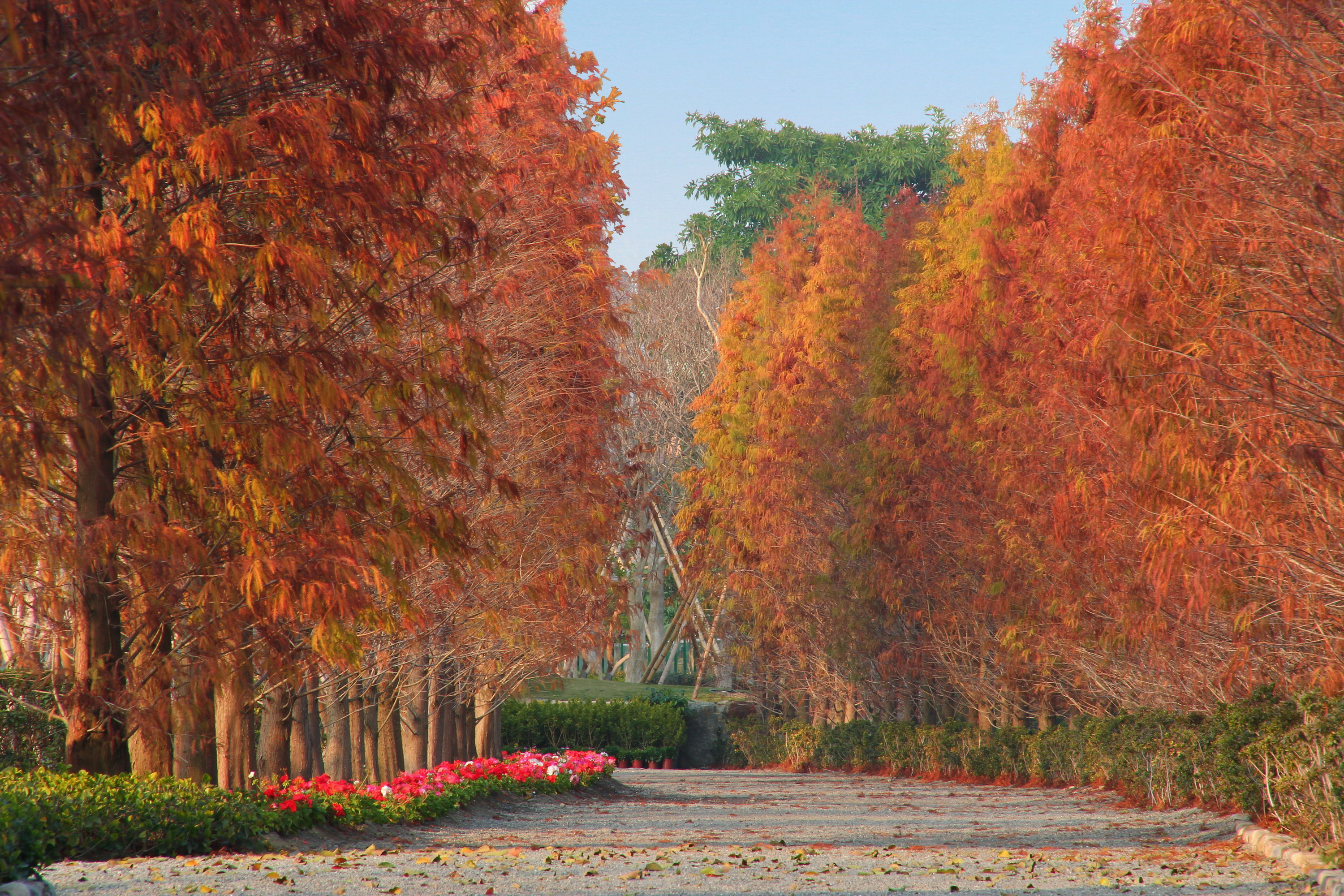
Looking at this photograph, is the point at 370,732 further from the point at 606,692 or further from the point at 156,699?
the point at 606,692

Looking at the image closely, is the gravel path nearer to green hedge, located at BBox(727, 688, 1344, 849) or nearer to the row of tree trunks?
green hedge, located at BBox(727, 688, 1344, 849)

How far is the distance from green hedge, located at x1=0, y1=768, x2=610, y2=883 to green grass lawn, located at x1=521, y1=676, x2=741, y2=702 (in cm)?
2094

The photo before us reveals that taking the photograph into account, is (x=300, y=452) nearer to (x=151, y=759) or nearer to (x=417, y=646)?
(x=151, y=759)

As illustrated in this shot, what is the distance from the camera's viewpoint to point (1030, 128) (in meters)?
17.4

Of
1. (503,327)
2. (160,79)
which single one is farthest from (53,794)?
(503,327)

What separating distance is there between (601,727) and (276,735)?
18.4 m

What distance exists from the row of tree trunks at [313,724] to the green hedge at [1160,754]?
20.2ft

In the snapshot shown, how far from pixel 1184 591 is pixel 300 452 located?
8483 mm

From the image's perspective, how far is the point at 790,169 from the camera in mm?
42531

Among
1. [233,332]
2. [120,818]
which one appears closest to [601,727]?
[120,818]

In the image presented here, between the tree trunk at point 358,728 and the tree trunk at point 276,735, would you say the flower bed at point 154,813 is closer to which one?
the tree trunk at point 276,735

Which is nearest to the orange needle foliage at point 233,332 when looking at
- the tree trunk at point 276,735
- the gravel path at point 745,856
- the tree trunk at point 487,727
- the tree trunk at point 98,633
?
the tree trunk at point 98,633

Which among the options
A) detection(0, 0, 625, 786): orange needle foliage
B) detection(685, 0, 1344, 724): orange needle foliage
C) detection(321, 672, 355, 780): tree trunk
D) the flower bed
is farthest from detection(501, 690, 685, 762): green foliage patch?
detection(0, 0, 625, 786): orange needle foliage

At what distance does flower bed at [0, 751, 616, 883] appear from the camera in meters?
5.67
